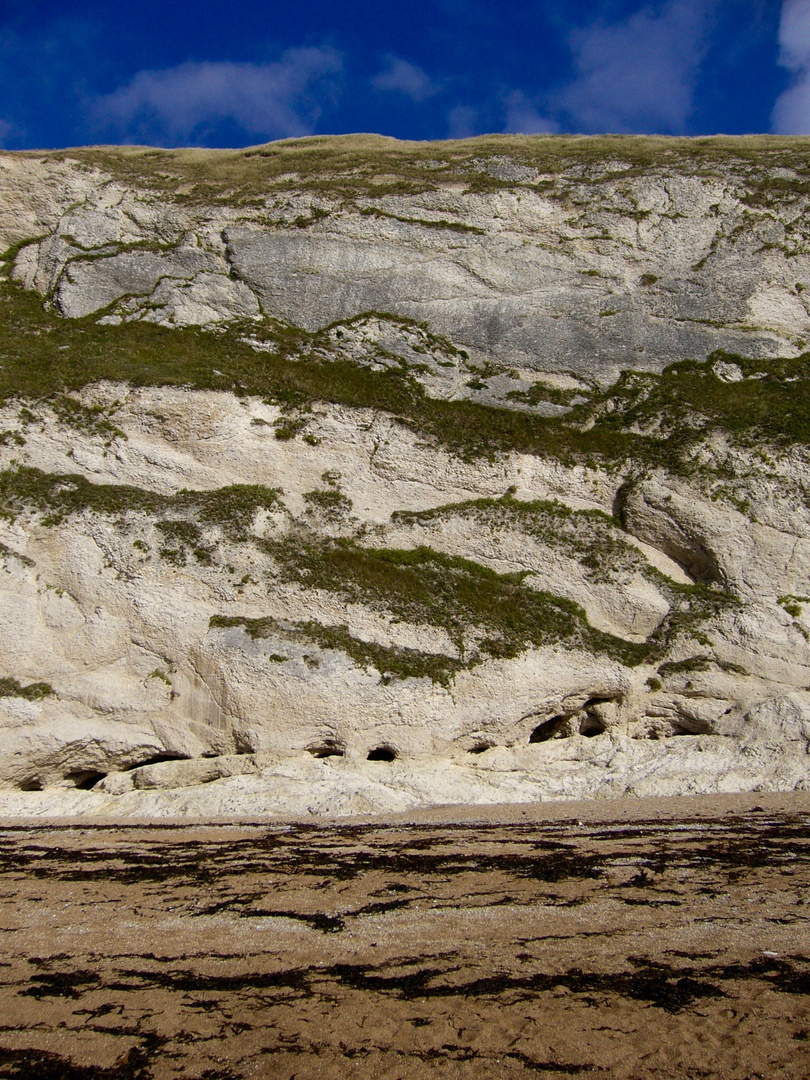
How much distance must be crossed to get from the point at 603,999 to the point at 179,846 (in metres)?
8.16

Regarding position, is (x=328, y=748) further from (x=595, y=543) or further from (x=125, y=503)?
(x=595, y=543)

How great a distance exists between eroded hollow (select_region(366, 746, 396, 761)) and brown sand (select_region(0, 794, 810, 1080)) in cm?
438

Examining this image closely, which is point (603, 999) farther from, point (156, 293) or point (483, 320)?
point (156, 293)

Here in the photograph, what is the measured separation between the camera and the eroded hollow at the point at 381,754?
1591cm

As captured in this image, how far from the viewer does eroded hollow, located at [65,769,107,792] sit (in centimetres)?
1556

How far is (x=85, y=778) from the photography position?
15.9 m

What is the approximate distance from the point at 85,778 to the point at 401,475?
11.2 m

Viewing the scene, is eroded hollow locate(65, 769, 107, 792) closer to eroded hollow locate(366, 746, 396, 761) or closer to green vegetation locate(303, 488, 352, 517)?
eroded hollow locate(366, 746, 396, 761)

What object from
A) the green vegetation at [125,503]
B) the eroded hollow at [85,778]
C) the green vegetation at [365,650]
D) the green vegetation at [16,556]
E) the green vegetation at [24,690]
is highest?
the green vegetation at [125,503]

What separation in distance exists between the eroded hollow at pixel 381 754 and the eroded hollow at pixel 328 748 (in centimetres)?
64

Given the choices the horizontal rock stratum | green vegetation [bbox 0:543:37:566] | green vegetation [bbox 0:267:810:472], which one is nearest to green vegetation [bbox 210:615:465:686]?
the horizontal rock stratum

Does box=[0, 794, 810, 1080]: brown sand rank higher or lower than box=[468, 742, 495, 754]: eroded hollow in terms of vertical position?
lower

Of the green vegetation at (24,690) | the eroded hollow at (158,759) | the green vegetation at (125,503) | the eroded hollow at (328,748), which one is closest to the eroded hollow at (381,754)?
the eroded hollow at (328,748)

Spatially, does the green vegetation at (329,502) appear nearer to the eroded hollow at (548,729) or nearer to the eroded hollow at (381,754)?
the eroded hollow at (381,754)
